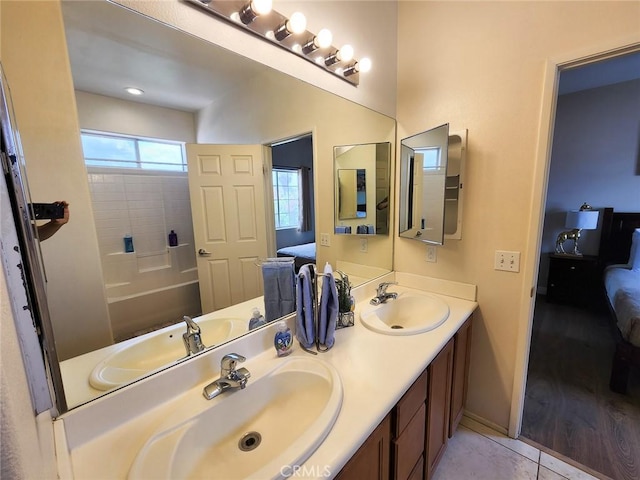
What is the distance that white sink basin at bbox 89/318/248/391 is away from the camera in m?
0.83

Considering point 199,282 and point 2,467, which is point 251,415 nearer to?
point 199,282

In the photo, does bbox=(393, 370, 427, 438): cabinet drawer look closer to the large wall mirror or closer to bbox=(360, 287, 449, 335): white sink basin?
bbox=(360, 287, 449, 335): white sink basin

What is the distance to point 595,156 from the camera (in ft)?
11.0

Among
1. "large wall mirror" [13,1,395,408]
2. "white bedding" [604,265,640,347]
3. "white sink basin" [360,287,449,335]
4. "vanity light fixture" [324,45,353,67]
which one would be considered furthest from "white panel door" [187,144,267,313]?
"white bedding" [604,265,640,347]

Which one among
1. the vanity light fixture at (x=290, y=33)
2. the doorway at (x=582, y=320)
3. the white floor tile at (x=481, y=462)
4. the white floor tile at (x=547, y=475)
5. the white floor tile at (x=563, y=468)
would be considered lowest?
the white floor tile at (x=481, y=462)

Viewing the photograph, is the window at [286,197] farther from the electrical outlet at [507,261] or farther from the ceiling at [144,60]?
the electrical outlet at [507,261]

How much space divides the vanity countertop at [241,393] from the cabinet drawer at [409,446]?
0.22 m

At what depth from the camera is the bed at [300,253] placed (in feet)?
4.49

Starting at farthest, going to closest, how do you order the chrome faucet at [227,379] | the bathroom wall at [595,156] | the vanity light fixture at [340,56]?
the bathroom wall at [595,156], the vanity light fixture at [340,56], the chrome faucet at [227,379]

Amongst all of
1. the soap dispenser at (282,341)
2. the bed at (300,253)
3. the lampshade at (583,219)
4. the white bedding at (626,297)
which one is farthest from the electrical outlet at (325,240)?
the lampshade at (583,219)

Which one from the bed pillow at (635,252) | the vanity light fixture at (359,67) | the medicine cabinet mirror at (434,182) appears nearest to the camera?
the vanity light fixture at (359,67)

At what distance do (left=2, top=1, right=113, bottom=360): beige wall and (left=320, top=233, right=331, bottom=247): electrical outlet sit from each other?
3.48 feet

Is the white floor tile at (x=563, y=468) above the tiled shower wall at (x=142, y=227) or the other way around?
the other way around

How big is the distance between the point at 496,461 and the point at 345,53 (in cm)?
228
